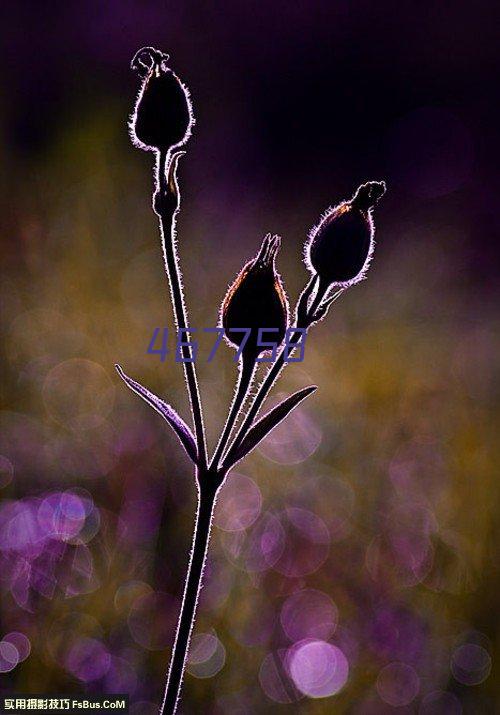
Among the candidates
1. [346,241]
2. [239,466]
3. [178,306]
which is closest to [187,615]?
[178,306]

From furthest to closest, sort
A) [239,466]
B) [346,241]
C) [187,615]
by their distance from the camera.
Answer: [239,466] → [346,241] → [187,615]

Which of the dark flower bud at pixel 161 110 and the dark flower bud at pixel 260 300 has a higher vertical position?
the dark flower bud at pixel 161 110

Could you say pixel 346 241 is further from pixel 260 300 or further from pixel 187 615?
pixel 187 615

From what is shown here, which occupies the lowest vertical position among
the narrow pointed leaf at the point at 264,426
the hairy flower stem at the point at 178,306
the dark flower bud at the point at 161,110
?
the narrow pointed leaf at the point at 264,426

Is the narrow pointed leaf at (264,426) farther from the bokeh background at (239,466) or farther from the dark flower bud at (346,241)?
the bokeh background at (239,466)

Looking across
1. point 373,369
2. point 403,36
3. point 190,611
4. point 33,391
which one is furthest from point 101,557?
point 403,36

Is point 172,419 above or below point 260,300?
below

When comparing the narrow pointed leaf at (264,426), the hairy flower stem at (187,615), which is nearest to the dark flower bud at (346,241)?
the narrow pointed leaf at (264,426)

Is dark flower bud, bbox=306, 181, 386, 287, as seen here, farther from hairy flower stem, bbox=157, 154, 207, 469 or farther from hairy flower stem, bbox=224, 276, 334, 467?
hairy flower stem, bbox=157, 154, 207, 469

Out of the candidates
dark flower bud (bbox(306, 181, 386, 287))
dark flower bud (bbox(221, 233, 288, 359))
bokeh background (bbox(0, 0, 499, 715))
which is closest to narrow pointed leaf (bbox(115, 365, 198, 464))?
dark flower bud (bbox(221, 233, 288, 359))
